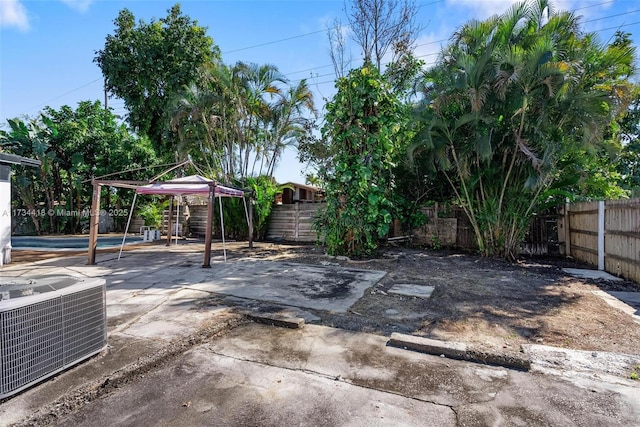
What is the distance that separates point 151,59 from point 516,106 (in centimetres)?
1475

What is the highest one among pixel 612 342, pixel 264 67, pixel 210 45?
pixel 210 45

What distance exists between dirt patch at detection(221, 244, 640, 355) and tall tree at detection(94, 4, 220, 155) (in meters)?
13.6

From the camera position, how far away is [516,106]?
7.03 metres

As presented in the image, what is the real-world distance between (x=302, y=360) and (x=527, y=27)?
859cm

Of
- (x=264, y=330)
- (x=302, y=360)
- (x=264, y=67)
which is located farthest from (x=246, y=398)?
(x=264, y=67)

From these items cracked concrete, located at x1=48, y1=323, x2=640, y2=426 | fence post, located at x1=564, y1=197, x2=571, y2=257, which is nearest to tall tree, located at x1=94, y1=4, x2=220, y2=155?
fence post, located at x1=564, y1=197, x2=571, y2=257

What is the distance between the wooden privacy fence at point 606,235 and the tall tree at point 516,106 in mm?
1078

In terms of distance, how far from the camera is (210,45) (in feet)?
53.4

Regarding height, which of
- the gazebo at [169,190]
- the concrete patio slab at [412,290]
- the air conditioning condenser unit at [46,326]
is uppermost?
the gazebo at [169,190]

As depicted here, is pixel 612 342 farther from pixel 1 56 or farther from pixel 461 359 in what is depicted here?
pixel 1 56

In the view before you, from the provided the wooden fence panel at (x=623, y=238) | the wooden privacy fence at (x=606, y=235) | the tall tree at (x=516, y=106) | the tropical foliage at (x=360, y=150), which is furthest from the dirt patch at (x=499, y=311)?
the tall tree at (x=516, y=106)

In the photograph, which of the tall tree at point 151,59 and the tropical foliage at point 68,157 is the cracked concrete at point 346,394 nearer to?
the tropical foliage at point 68,157

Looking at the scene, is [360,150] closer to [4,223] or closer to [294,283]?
[294,283]

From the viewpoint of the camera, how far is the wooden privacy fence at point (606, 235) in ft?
19.0
